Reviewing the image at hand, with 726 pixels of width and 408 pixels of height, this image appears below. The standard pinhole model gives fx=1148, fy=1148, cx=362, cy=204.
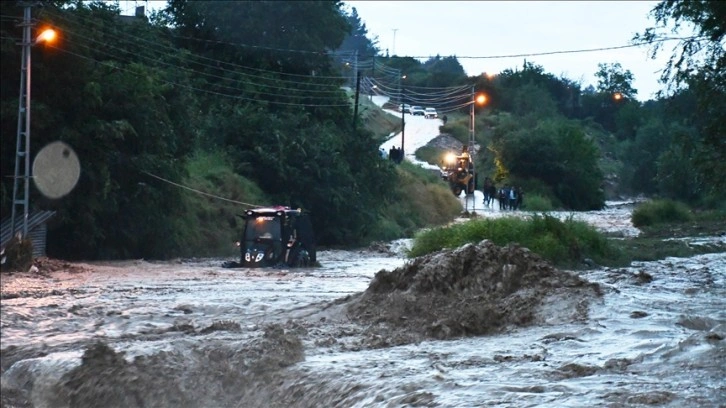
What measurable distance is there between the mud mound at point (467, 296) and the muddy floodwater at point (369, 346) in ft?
0.13

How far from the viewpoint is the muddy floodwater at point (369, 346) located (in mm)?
11766

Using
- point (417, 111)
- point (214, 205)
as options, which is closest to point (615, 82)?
point (417, 111)

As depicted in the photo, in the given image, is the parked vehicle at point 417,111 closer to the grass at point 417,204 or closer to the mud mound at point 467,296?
the grass at point 417,204

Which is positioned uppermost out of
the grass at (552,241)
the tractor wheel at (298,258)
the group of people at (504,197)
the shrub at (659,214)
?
the group of people at (504,197)

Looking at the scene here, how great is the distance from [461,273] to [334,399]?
751 cm

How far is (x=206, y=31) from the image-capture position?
178 feet

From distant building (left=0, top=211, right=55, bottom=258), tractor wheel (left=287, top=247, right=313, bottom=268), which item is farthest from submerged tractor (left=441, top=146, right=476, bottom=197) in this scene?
distant building (left=0, top=211, right=55, bottom=258)

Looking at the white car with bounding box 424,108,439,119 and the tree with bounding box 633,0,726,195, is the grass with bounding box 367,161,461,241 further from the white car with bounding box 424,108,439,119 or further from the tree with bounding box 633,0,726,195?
the white car with bounding box 424,108,439,119

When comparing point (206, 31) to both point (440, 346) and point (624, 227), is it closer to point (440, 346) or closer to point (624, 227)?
point (624, 227)

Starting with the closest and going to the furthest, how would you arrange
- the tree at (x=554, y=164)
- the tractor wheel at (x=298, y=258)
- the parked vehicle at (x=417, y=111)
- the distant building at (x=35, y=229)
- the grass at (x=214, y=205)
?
1. the distant building at (x=35, y=229)
2. the tractor wheel at (x=298, y=258)
3. the grass at (x=214, y=205)
4. the tree at (x=554, y=164)
5. the parked vehicle at (x=417, y=111)

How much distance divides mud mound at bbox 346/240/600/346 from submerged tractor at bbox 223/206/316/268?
37.4 ft

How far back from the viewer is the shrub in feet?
193

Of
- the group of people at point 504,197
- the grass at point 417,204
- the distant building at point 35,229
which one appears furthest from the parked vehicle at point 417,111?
the distant building at point 35,229

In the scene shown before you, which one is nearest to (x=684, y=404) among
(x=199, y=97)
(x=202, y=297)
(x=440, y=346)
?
(x=440, y=346)
